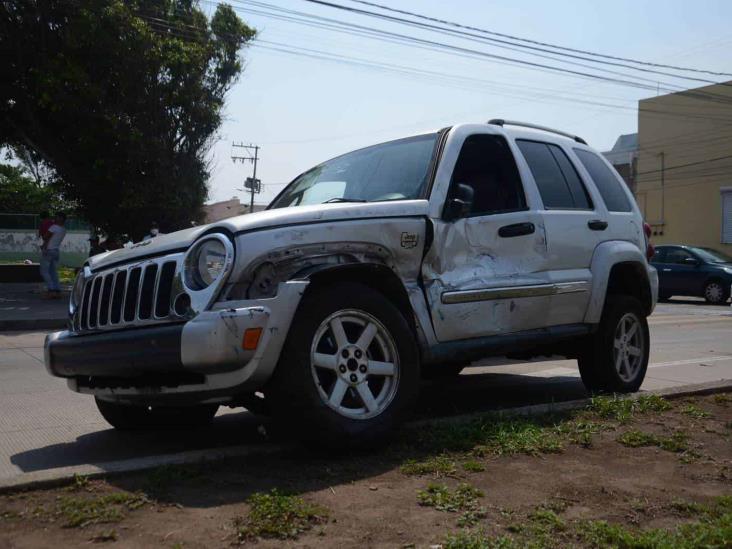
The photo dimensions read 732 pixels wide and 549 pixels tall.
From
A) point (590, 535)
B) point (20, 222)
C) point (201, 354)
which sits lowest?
point (590, 535)

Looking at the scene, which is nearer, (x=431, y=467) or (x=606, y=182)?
(x=431, y=467)

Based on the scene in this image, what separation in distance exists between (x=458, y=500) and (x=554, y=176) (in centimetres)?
303

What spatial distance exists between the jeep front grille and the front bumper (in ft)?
0.33

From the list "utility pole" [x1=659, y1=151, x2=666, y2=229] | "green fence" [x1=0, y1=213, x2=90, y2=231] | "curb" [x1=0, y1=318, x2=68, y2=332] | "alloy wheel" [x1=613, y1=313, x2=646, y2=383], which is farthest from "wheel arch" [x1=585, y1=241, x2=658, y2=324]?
"utility pole" [x1=659, y1=151, x2=666, y2=229]

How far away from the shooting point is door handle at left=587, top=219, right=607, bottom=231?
18.5 feet

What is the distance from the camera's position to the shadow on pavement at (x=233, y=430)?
4.29 meters

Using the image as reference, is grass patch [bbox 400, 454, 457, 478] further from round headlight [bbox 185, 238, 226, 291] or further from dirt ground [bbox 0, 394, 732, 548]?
round headlight [bbox 185, 238, 226, 291]

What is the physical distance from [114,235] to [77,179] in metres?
1.83

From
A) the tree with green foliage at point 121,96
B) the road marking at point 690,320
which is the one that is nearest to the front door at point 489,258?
the road marking at point 690,320

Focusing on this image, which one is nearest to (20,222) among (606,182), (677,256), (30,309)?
(30,309)

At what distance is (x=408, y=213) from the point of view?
14.5 ft

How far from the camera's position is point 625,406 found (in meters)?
5.09

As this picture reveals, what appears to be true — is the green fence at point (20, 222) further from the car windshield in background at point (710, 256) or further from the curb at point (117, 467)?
the curb at point (117, 467)

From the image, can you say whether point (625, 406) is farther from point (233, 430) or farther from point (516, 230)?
point (233, 430)
